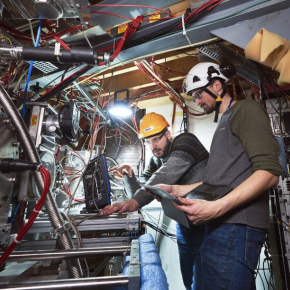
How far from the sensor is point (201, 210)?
869 millimetres

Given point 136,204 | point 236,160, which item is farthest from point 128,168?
point 236,160

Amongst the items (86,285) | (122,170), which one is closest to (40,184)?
(86,285)

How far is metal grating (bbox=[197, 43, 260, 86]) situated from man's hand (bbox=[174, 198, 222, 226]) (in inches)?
47.7

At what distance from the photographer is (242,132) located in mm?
964

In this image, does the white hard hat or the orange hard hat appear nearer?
the white hard hat

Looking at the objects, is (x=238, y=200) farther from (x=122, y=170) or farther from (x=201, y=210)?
(x=122, y=170)

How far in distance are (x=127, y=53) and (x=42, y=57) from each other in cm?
68

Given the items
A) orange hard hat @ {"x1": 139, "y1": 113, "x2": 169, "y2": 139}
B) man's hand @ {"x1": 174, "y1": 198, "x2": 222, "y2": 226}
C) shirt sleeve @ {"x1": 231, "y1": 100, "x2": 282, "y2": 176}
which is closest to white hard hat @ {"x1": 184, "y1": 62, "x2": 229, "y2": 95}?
shirt sleeve @ {"x1": 231, "y1": 100, "x2": 282, "y2": 176}

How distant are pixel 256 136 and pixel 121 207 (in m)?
0.96

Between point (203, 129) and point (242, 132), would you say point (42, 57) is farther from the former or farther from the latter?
point (203, 129)

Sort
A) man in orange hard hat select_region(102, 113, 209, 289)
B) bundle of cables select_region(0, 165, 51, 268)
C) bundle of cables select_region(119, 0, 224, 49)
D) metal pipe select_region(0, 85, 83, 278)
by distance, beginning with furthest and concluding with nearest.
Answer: man in orange hard hat select_region(102, 113, 209, 289)
bundle of cables select_region(119, 0, 224, 49)
metal pipe select_region(0, 85, 83, 278)
bundle of cables select_region(0, 165, 51, 268)

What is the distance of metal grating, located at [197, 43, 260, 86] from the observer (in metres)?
1.59

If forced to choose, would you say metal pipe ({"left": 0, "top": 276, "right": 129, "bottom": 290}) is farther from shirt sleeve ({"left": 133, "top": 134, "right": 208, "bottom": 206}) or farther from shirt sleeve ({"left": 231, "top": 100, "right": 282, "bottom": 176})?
shirt sleeve ({"left": 133, "top": 134, "right": 208, "bottom": 206})

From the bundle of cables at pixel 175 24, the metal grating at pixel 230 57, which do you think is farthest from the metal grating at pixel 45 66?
the metal grating at pixel 230 57
